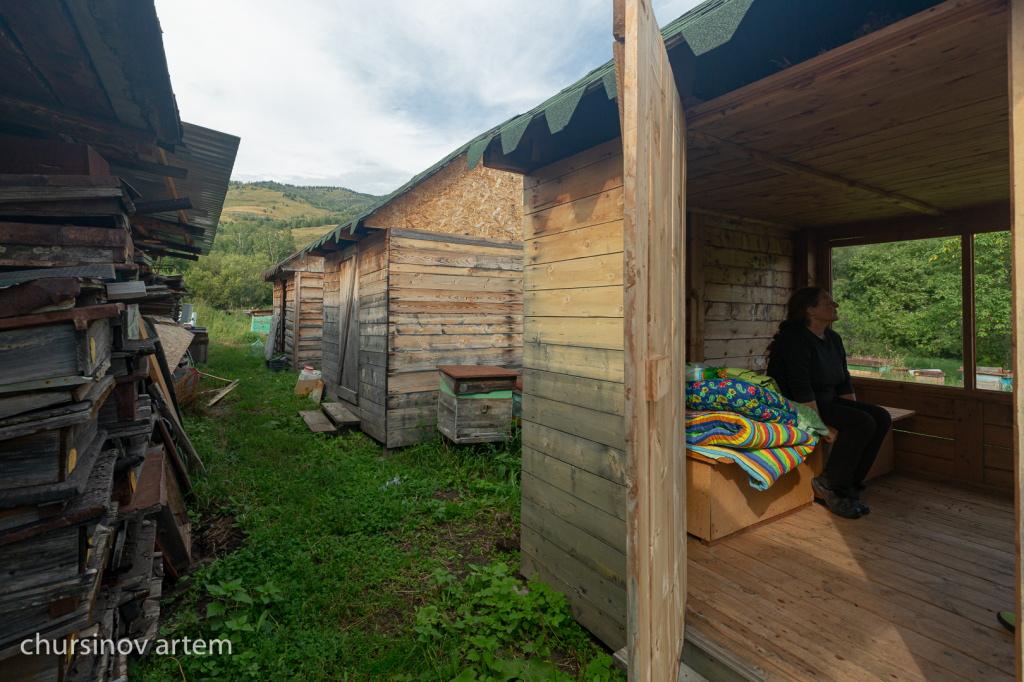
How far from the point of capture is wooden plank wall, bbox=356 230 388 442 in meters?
6.44

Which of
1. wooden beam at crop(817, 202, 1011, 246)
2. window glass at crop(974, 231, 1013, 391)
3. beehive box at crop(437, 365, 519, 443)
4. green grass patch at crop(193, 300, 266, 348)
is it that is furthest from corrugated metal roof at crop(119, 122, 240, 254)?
window glass at crop(974, 231, 1013, 391)

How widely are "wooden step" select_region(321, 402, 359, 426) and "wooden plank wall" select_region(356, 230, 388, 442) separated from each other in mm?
158

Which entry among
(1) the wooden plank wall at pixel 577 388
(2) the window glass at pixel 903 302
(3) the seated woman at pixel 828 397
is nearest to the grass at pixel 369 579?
(1) the wooden plank wall at pixel 577 388

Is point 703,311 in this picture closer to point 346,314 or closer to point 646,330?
point 646,330

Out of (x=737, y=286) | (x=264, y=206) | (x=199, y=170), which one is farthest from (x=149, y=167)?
(x=264, y=206)

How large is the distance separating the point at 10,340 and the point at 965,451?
6996mm

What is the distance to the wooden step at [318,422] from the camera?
7.09 m

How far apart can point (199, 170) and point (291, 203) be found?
108m

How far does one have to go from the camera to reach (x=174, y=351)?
786 cm

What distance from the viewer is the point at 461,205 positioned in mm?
6801

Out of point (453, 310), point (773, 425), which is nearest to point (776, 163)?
point (773, 425)

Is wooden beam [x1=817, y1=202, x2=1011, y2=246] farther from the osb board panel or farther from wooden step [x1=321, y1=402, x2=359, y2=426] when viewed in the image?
wooden step [x1=321, y1=402, x2=359, y2=426]

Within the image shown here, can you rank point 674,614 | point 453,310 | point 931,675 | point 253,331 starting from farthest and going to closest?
point 253,331 → point 453,310 → point 931,675 → point 674,614

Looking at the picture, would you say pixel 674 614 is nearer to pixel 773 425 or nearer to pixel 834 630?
pixel 834 630
